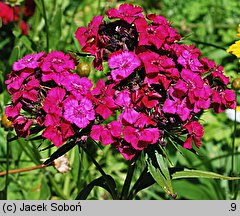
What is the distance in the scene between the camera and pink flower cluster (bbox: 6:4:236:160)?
1273mm

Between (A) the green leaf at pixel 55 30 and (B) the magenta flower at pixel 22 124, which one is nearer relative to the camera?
(B) the magenta flower at pixel 22 124

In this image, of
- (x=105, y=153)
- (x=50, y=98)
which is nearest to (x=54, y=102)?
(x=50, y=98)

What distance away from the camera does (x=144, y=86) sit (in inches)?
50.7

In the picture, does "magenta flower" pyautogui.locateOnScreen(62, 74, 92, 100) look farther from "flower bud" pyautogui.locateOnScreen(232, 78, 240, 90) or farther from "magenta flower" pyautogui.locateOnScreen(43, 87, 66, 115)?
"flower bud" pyautogui.locateOnScreen(232, 78, 240, 90)

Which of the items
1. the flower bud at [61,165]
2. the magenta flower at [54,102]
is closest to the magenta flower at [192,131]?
the magenta flower at [54,102]

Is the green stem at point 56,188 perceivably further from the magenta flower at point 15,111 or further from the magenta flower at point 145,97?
the magenta flower at point 145,97

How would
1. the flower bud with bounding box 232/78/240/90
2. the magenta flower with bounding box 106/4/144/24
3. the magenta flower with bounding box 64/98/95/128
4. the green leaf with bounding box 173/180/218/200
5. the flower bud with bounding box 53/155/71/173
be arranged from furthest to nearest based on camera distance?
the green leaf with bounding box 173/180/218/200 < the flower bud with bounding box 53/155/71/173 < the flower bud with bounding box 232/78/240/90 < the magenta flower with bounding box 106/4/144/24 < the magenta flower with bounding box 64/98/95/128

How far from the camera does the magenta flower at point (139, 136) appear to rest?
1264 mm

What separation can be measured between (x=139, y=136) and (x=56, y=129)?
0.20m

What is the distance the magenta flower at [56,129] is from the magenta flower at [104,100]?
0.08m

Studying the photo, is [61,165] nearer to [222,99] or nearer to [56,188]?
[56,188]

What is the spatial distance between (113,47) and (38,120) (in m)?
0.27

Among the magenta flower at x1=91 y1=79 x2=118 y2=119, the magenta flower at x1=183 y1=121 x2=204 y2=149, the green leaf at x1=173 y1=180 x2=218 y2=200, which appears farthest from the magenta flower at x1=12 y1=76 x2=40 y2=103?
the green leaf at x1=173 y1=180 x2=218 y2=200
